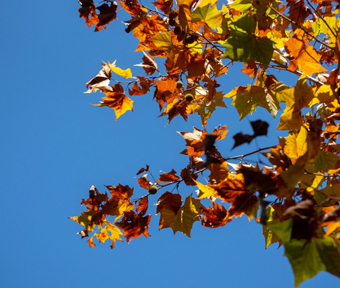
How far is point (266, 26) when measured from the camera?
1842 mm

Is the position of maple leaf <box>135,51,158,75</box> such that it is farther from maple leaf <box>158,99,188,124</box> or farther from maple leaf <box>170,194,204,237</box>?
maple leaf <box>170,194,204,237</box>

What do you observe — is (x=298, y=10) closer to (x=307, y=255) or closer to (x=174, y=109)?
(x=174, y=109)

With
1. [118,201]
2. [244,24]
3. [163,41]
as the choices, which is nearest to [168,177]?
[118,201]

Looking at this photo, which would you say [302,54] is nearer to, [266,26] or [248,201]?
[266,26]

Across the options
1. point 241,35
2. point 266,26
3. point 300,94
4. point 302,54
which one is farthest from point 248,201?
point 266,26

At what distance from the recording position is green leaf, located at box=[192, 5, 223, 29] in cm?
176

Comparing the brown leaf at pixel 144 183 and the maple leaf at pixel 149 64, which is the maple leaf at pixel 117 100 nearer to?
the maple leaf at pixel 149 64

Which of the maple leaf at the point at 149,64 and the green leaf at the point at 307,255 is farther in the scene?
the maple leaf at the point at 149,64

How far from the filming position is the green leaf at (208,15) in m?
1.76

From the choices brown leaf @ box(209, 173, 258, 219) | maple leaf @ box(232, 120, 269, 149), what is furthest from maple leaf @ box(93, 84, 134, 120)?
maple leaf @ box(232, 120, 269, 149)

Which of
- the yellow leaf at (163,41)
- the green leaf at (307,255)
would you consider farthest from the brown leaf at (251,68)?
the green leaf at (307,255)

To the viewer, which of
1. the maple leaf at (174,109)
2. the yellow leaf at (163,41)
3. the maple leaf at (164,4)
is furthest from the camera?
the maple leaf at (174,109)

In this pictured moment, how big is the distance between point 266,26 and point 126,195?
1.49 m

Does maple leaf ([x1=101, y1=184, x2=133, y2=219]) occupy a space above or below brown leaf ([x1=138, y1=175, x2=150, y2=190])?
below
